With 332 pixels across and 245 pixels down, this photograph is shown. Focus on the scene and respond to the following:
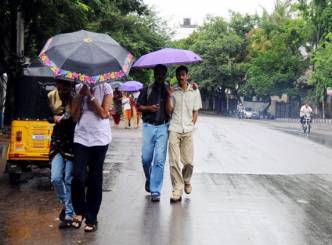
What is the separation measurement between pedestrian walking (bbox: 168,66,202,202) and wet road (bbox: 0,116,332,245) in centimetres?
37

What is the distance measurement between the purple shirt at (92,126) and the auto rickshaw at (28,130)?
349cm

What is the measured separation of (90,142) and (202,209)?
2.33m

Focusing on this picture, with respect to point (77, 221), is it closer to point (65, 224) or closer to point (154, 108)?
point (65, 224)

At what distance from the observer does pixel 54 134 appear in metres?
6.81

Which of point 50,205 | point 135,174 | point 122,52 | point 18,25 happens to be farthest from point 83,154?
point 18,25

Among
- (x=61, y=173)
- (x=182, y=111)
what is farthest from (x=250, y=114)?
(x=61, y=173)

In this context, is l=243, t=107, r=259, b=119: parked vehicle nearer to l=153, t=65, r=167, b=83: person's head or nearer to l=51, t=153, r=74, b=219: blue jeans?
l=153, t=65, r=167, b=83: person's head

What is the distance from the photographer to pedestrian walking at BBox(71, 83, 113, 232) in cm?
654

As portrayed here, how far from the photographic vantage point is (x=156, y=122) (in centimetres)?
862

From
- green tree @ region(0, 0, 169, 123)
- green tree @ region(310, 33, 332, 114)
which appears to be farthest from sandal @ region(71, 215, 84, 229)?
green tree @ region(310, 33, 332, 114)

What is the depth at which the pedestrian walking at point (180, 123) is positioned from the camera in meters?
8.66

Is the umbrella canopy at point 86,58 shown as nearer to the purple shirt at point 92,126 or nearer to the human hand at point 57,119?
the purple shirt at point 92,126

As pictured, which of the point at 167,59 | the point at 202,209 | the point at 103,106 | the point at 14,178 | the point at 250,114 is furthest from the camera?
the point at 250,114

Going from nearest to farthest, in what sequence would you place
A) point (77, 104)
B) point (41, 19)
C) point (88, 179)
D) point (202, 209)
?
point (77, 104)
point (88, 179)
point (202, 209)
point (41, 19)
